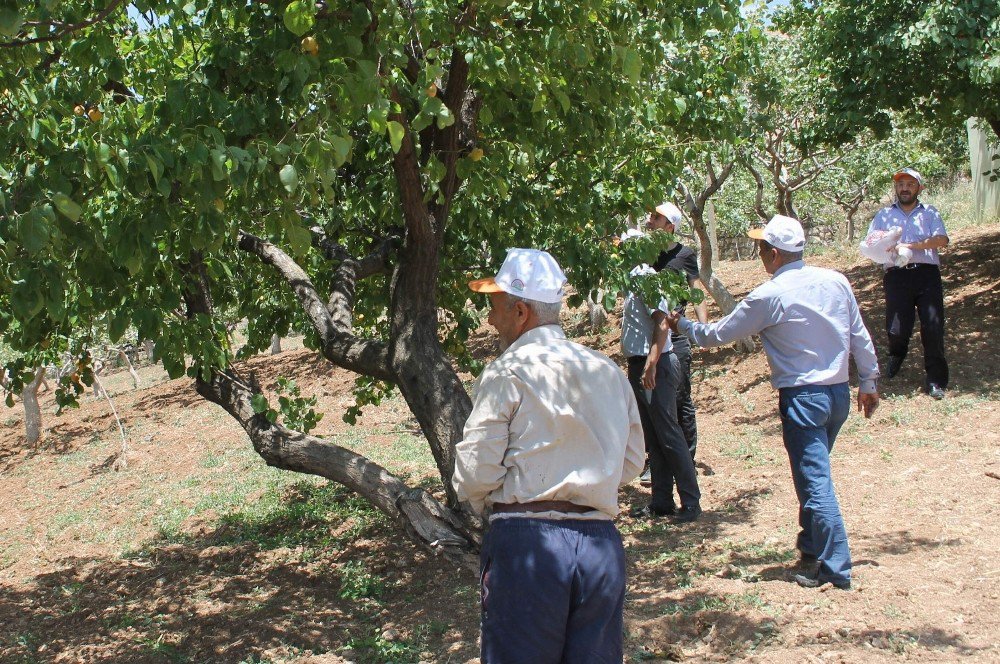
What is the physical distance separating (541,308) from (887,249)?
566 cm

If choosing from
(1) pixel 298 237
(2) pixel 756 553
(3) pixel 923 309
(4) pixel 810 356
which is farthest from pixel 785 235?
(3) pixel 923 309

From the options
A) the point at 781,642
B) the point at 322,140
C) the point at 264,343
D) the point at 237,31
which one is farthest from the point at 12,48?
the point at 781,642

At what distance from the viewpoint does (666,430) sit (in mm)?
5688

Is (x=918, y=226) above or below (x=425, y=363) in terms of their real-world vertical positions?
above

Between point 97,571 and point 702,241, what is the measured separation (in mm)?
6700

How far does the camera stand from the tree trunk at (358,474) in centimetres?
454

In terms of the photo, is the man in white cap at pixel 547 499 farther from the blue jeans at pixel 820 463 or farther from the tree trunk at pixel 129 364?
the tree trunk at pixel 129 364

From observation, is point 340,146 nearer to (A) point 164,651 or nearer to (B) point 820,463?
(B) point 820,463

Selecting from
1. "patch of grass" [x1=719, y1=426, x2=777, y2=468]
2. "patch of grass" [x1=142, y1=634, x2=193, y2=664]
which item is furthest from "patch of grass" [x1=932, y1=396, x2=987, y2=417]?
"patch of grass" [x1=142, y1=634, x2=193, y2=664]

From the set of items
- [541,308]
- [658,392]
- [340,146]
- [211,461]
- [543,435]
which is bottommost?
[211,461]

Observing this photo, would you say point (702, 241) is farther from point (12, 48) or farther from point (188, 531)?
point (12, 48)

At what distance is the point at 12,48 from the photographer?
412cm

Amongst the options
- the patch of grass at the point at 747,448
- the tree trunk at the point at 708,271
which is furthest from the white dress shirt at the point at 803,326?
the tree trunk at the point at 708,271

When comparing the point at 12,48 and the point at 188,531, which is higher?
the point at 12,48
